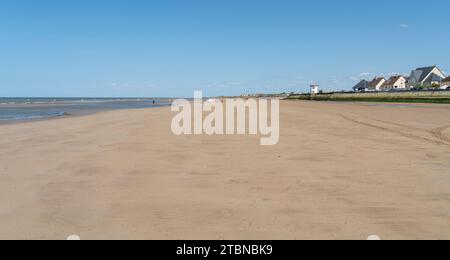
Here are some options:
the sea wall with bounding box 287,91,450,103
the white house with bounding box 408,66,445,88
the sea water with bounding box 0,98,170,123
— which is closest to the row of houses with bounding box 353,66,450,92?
the white house with bounding box 408,66,445,88

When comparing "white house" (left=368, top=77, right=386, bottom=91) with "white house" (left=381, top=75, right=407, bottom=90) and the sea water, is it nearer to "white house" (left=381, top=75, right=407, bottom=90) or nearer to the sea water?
"white house" (left=381, top=75, right=407, bottom=90)

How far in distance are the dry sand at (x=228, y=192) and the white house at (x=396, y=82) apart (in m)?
111

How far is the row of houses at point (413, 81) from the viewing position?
96.7 m

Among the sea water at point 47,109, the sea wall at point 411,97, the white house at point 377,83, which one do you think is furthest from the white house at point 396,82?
the sea water at point 47,109

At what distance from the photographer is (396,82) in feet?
360

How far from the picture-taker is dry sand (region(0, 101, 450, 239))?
155 inches

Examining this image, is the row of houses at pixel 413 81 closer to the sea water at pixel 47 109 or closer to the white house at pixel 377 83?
the white house at pixel 377 83

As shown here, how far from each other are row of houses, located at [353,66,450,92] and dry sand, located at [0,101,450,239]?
3701 inches

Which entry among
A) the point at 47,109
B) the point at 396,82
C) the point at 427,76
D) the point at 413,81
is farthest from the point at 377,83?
the point at 47,109

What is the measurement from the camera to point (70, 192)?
5379 millimetres

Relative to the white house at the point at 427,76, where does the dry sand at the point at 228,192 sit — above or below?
below

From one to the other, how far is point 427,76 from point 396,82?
29.9 ft
